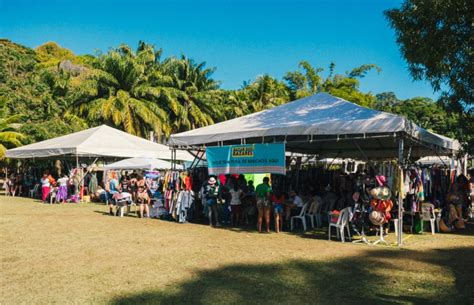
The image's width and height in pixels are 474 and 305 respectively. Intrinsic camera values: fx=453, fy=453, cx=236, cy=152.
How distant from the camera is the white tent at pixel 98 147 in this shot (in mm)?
21547

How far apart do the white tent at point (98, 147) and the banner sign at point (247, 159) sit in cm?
1026

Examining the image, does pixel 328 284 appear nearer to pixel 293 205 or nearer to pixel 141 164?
pixel 293 205

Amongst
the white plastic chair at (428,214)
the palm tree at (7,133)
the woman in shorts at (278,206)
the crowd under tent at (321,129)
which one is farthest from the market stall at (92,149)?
the white plastic chair at (428,214)

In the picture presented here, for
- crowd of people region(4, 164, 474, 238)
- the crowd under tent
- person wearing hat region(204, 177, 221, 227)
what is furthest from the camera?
person wearing hat region(204, 177, 221, 227)

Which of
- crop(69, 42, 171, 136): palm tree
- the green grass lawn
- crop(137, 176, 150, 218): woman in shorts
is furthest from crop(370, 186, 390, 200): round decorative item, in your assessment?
crop(69, 42, 171, 136): palm tree

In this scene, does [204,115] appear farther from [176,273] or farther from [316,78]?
[176,273]

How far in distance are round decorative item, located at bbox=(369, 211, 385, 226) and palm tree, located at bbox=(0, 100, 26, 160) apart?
24.2 m

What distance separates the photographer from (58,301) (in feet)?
18.1

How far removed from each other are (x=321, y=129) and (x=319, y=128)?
0.20 feet

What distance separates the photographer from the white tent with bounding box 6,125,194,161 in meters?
21.5

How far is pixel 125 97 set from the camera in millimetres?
35062

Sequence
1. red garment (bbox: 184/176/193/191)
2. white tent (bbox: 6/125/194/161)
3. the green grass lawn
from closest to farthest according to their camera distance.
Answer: the green grass lawn, red garment (bbox: 184/176/193/191), white tent (bbox: 6/125/194/161)

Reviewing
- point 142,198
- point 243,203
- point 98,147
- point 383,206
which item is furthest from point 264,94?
point 383,206

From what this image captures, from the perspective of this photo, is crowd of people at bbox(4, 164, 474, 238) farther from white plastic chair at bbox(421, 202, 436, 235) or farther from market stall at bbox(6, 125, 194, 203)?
market stall at bbox(6, 125, 194, 203)
